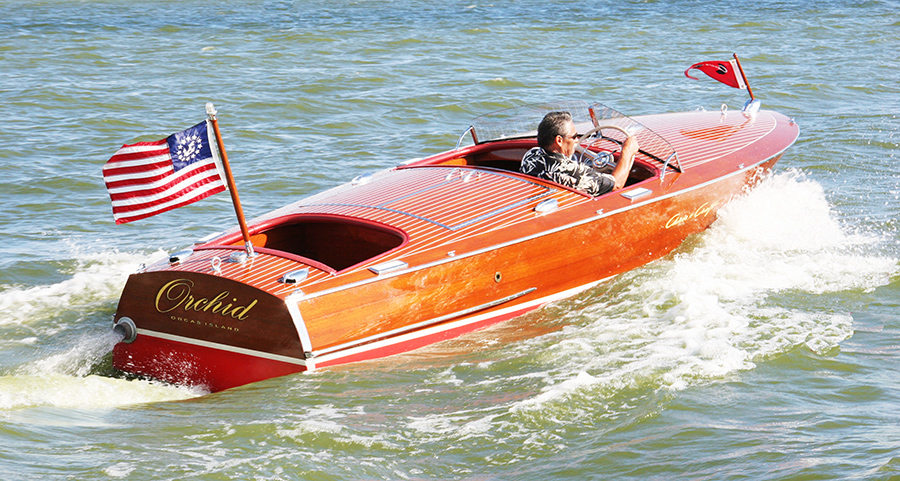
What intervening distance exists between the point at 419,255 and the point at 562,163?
1.38m

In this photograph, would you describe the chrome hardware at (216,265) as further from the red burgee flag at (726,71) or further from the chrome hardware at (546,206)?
the red burgee flag at (726,71)

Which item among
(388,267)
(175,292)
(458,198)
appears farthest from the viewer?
(458,198)

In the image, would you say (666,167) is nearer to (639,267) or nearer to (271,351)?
(639,267)

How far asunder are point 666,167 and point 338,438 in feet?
11.1

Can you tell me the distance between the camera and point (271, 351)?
4574 mm

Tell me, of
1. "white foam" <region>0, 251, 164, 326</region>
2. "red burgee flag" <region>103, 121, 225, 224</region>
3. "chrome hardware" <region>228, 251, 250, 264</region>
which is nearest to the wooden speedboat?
"chrome hardware" <region>228, 251, 250, 264</region>

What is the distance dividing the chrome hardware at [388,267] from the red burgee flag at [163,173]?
940 mm

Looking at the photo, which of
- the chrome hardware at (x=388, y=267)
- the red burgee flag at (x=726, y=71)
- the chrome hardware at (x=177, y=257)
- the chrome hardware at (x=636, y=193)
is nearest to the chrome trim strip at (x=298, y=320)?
the chrome hardware at (x=388, y=267)

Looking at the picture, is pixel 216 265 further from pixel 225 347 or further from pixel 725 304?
pixel 725 304

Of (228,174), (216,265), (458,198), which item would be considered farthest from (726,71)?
(216,265)

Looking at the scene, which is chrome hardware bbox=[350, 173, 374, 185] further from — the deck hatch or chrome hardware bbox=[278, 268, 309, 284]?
chrome hardware bbox=[278, 268, 309, 284]

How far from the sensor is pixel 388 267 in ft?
15.8

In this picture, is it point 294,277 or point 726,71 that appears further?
point 726,71

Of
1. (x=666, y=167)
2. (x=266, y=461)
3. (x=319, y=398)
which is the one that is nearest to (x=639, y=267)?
(x=666, y=167)
